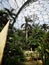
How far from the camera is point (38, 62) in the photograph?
24.7 ft

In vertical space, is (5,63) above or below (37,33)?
below

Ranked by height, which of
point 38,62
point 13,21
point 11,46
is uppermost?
point 13,21

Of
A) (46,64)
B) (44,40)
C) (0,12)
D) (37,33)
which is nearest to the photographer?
(46,64)

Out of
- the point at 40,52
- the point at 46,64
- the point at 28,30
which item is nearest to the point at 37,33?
the point at 28,30

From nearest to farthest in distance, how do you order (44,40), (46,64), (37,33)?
(46,64)
(44,40)
(37,33)

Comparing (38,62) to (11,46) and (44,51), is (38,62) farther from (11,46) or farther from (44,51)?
(11,46)

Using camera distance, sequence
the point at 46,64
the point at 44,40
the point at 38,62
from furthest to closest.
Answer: the point at 44,40 → the point at 38,62 → the point at 46,64

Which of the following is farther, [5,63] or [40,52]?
[40,52]

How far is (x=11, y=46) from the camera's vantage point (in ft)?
28.8

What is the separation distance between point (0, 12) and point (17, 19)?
2.10 meters

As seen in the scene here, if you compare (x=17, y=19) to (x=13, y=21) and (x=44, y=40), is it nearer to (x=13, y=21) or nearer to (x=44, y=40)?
(x=13, y=21)

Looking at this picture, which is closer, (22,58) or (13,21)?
(22,58)

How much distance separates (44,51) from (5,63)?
178 cm

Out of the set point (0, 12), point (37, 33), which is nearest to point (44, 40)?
point (37, 33)
